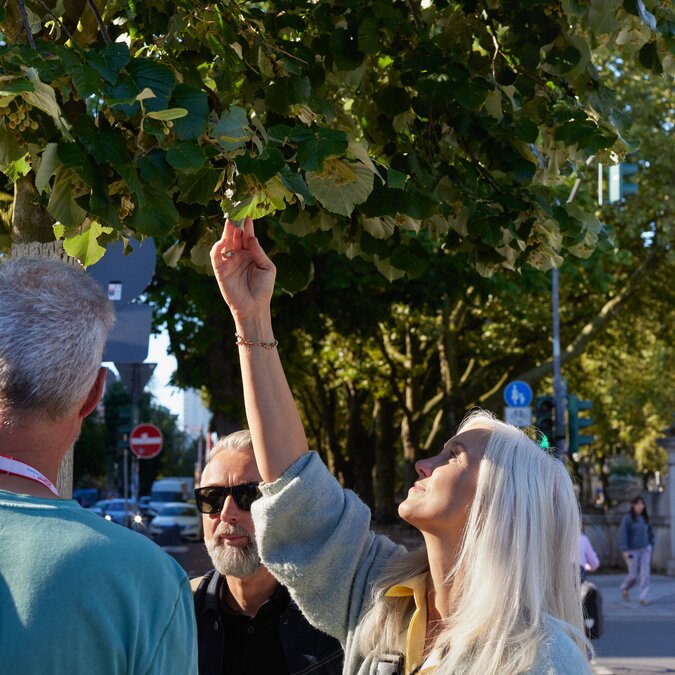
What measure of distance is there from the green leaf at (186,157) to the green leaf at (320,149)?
0.25 meters

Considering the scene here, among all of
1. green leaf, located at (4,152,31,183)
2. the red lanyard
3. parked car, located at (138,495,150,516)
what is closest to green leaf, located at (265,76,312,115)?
green leaf, located at (4,152,31,183)

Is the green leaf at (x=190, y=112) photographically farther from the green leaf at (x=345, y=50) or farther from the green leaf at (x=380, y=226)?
the green leaf at (x=345, y=50)

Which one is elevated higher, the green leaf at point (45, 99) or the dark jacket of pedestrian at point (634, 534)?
the green leaf at point (45, 99)

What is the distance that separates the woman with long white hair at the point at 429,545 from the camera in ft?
8.17

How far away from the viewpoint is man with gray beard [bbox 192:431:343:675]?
3.29 metres

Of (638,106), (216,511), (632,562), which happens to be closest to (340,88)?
(216,511)

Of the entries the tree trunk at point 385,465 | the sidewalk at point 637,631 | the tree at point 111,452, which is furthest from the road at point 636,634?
the tree at point 111,452

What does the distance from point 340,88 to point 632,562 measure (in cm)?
1509

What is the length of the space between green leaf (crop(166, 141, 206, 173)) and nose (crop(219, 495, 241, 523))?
1.19 meters

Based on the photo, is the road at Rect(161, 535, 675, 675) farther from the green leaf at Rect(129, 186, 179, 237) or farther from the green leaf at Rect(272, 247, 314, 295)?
the green leaf at Rect(129, 186, 179, 237)

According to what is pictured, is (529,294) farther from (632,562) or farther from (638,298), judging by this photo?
(632,562)

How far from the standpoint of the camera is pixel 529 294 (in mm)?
24344

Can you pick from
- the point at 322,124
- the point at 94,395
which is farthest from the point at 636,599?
the point at 94,395

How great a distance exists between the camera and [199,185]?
10.4 feet
